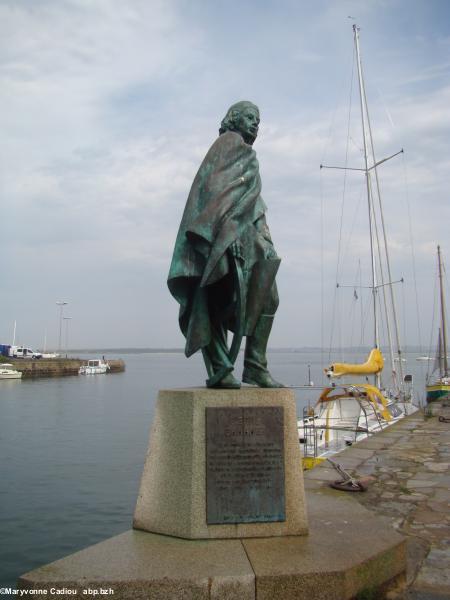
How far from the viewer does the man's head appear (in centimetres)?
450

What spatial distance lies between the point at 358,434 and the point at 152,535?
448 inches

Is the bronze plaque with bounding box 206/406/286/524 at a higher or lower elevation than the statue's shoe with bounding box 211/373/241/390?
lower

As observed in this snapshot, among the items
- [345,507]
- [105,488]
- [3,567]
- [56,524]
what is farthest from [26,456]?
[345,507]

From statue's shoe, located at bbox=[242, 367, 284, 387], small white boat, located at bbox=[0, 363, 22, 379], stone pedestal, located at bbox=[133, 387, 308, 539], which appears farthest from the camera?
small white boat, located at bbox=[0, 363, 22, 379]

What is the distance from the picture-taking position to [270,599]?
2963 millimetres

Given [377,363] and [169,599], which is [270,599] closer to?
[169,599]

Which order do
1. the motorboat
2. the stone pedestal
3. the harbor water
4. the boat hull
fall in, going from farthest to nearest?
the boat hull → the motorboat → the harbor water → the stone pedestal

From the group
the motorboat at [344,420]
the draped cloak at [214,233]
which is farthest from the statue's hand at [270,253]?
the motorboat at [344,420]

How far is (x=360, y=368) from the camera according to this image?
18.7 metres

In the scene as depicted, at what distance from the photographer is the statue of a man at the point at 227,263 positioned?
402 centimetres

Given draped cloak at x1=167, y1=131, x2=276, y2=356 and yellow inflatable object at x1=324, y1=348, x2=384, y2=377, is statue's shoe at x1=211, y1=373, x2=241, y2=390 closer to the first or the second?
draped cloak at x1=167, y1=131, x2=276, y2=356

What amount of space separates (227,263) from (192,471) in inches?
61.4

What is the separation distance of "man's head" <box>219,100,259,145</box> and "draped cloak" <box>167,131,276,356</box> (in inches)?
8.7

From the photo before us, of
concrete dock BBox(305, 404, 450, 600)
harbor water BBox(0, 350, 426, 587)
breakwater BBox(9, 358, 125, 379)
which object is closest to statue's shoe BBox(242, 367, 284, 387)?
concrete dock BBox(305, 404, 450, 600)
